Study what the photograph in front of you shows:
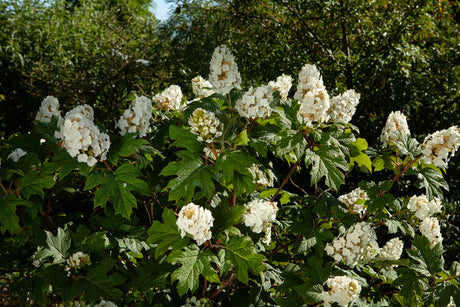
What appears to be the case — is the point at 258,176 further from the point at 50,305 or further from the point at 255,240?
the point at 50,305

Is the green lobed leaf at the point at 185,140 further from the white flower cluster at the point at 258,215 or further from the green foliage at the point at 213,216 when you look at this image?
the white flower cluster at the point at 258,215

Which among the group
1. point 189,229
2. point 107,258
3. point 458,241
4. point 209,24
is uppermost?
point 209,24

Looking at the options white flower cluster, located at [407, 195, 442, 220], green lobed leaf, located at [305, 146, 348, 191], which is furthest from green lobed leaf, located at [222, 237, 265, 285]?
white flower cluster, located at [407, 195, 442, 220]

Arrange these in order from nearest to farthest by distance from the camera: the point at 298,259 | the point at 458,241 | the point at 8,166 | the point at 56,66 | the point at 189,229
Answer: the point at 189,229, the point at 8,166, the point at 298,259, the point at 458,241, the point at 56,66

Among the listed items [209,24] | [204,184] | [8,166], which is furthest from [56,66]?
[204,184]

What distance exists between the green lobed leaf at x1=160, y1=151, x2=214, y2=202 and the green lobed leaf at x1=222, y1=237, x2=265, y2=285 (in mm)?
305

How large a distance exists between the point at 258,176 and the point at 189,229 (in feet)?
2.77

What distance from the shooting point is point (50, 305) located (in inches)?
144

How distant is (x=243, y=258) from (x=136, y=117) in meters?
0.93

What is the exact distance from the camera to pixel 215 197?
2.53m

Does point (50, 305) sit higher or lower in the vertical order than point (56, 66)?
lower

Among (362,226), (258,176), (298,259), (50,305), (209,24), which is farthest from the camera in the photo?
(209,24)

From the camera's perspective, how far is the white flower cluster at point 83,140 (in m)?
1.92

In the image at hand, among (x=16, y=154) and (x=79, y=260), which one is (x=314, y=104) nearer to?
(x=79, y=260)
